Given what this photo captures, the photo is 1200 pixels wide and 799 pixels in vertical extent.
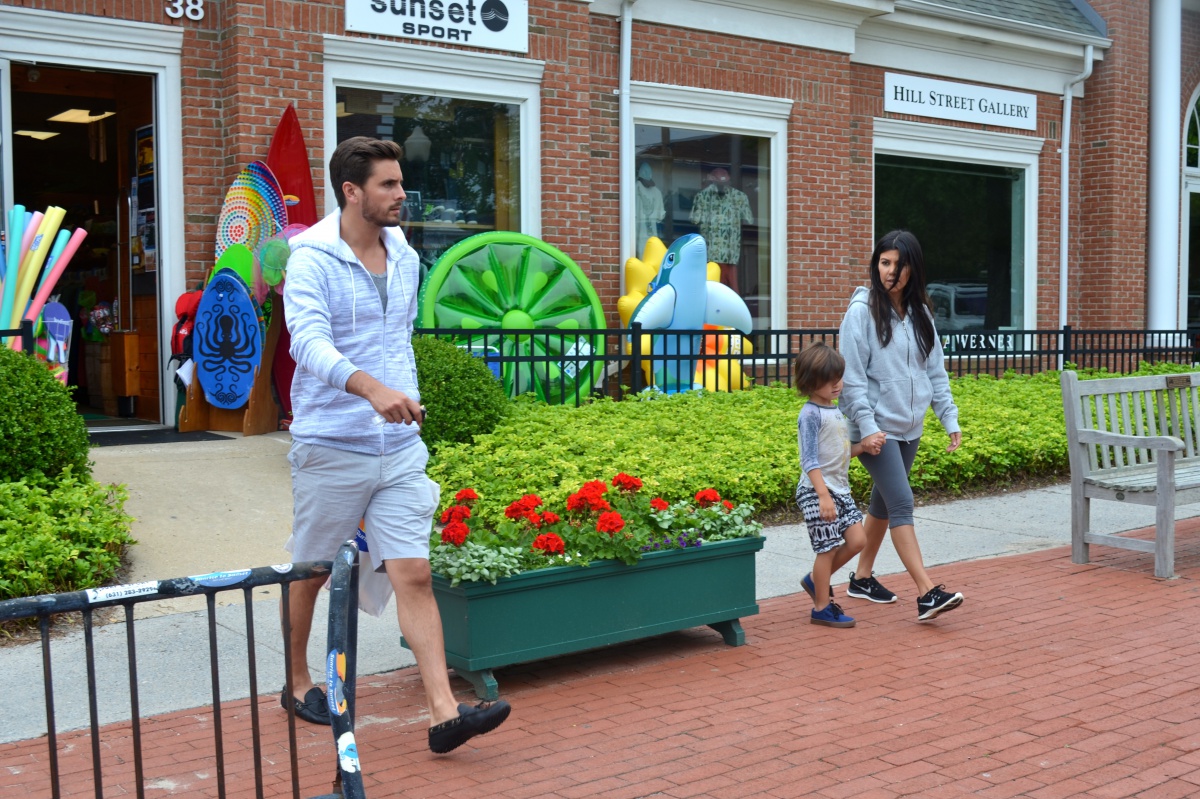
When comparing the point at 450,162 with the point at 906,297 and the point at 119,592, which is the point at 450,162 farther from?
the point at 119,592

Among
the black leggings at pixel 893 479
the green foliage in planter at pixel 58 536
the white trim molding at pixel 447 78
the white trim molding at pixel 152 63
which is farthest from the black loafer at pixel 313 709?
the white trim molding at pixel 447 78

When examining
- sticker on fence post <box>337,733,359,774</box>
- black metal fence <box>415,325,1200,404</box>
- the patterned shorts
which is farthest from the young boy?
black metal fence <box>415,325,1200,404</box>

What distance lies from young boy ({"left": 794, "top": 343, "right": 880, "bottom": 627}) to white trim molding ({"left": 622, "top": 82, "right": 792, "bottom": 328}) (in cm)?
724

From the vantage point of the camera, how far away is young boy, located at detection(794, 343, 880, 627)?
5.52 m

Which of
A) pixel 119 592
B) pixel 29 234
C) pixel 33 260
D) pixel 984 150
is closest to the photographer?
pixel 119 592

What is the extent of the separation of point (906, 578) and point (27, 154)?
38.8 ft

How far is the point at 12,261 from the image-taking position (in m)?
8.81

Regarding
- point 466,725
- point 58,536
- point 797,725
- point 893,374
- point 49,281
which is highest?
point 49,281

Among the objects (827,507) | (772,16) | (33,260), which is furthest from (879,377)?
(772,16)

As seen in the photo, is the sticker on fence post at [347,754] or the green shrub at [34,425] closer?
the sticker on fence post at [347,754]

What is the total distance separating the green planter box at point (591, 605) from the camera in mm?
4699

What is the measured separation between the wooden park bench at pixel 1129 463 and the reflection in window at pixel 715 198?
251 inches

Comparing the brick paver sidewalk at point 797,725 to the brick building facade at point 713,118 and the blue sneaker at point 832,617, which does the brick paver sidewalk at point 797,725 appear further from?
the brick building facade at point 713,118

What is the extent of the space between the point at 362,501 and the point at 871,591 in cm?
308
